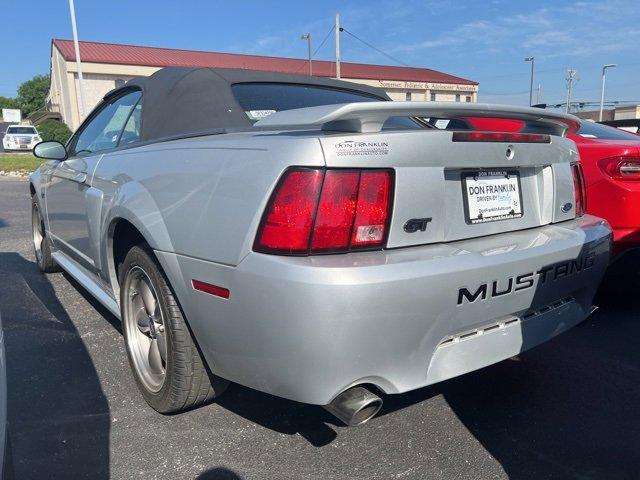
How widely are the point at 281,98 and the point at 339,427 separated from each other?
1.77 meters

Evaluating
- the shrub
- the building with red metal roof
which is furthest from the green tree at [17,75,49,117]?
the shrub

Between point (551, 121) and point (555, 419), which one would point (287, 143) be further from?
point (555, 419)

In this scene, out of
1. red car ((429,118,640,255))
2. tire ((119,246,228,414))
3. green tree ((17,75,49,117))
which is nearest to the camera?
tire ((119,246,228,414))

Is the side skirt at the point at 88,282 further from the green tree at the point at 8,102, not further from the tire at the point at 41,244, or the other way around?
the green tree at the point at 8,102

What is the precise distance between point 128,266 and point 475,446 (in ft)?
5.78

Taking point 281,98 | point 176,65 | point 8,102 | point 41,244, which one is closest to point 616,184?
point 281,98

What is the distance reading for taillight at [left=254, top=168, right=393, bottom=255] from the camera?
5.78 feet

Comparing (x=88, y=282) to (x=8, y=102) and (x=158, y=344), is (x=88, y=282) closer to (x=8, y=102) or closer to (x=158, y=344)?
(x=158, y=344)

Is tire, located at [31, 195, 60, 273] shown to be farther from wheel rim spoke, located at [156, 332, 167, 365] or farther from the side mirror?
wheel rim spoke, located at [156, 332, 167, 365]

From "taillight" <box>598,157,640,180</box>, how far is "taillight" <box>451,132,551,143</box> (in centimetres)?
150

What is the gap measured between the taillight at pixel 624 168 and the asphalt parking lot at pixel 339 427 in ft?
3.64

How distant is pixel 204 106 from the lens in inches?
116

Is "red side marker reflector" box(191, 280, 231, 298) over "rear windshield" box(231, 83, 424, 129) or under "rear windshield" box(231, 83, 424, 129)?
under

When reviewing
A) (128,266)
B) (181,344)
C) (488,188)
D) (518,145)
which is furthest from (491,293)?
(128,266)
